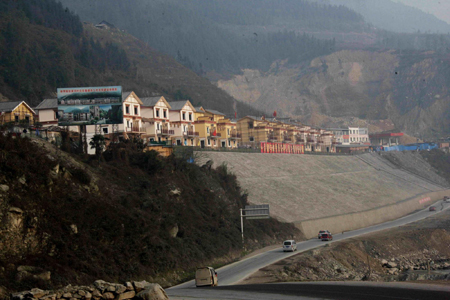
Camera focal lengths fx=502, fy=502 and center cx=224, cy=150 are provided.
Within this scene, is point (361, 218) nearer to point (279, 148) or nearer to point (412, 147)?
point (279, 148)

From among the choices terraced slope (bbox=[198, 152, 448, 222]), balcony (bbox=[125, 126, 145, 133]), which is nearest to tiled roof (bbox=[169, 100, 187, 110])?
terraced slope (bbox=[198, 152, 448, 222])

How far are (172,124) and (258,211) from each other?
131 feet

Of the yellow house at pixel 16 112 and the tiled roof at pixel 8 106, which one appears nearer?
the yellow house at pixel 16 112

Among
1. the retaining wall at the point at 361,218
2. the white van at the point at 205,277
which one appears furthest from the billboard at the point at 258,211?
the white van at the point at 205,277

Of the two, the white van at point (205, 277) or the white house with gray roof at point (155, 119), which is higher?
the white house with gray roof at point (155, 119)

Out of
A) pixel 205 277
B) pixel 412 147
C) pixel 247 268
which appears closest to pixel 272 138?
pixel 412 147

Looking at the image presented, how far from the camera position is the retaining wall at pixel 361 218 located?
7506 centimetres

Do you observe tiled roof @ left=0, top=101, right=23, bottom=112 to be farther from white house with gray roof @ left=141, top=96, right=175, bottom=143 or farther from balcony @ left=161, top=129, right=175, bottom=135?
balcony @ left=161, top=129, right=175, bottom=135

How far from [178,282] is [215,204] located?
2249 centimetres

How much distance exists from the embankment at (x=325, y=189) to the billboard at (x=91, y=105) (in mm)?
24354

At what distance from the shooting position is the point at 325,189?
9506 cm

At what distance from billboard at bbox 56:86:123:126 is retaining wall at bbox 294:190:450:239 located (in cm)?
3229

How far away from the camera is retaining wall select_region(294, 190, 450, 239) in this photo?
246ft

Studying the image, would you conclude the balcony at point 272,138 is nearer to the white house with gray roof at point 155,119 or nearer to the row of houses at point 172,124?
the row of houses at point 172,124
